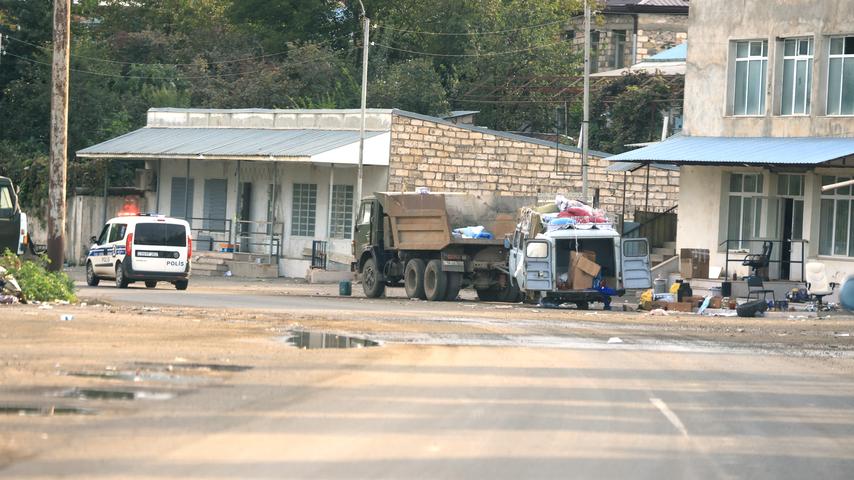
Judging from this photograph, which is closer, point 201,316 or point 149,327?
point 149,327

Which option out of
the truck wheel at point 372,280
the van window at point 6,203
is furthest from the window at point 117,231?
the truck wheel at point 372,280

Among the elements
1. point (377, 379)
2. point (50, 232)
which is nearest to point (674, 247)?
point (50, 232)

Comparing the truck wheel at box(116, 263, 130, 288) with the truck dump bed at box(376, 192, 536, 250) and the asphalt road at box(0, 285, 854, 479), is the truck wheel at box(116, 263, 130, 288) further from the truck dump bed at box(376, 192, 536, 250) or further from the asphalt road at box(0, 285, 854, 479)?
the asphalt road at box(0, 285, 854, 479)

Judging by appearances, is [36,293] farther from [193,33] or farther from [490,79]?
[193,33]

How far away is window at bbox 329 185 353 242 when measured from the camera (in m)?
51.2

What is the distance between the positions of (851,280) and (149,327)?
10.2 m

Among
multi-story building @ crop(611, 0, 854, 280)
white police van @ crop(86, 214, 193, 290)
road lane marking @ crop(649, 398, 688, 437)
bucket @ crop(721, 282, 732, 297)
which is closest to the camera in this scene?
road lane marking @ crop(649, 398, 688, 437)

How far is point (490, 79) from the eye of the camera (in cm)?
7306

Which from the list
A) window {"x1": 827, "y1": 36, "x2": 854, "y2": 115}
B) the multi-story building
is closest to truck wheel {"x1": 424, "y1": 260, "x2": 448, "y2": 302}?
the multi-story building

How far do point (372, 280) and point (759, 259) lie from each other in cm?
1008

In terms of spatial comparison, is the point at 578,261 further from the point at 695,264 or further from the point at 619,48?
the point at 619,48

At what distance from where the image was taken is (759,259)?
37.3 metres

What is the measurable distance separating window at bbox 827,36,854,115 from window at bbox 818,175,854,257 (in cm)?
190

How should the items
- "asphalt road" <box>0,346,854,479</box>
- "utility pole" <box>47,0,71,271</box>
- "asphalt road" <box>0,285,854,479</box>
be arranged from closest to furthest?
"asphalt road" <box>0,346,854,479</box>
"asphalt road" <box>0,285,854,479</box>
"utility pole" <box>47,0,71,271</box>
